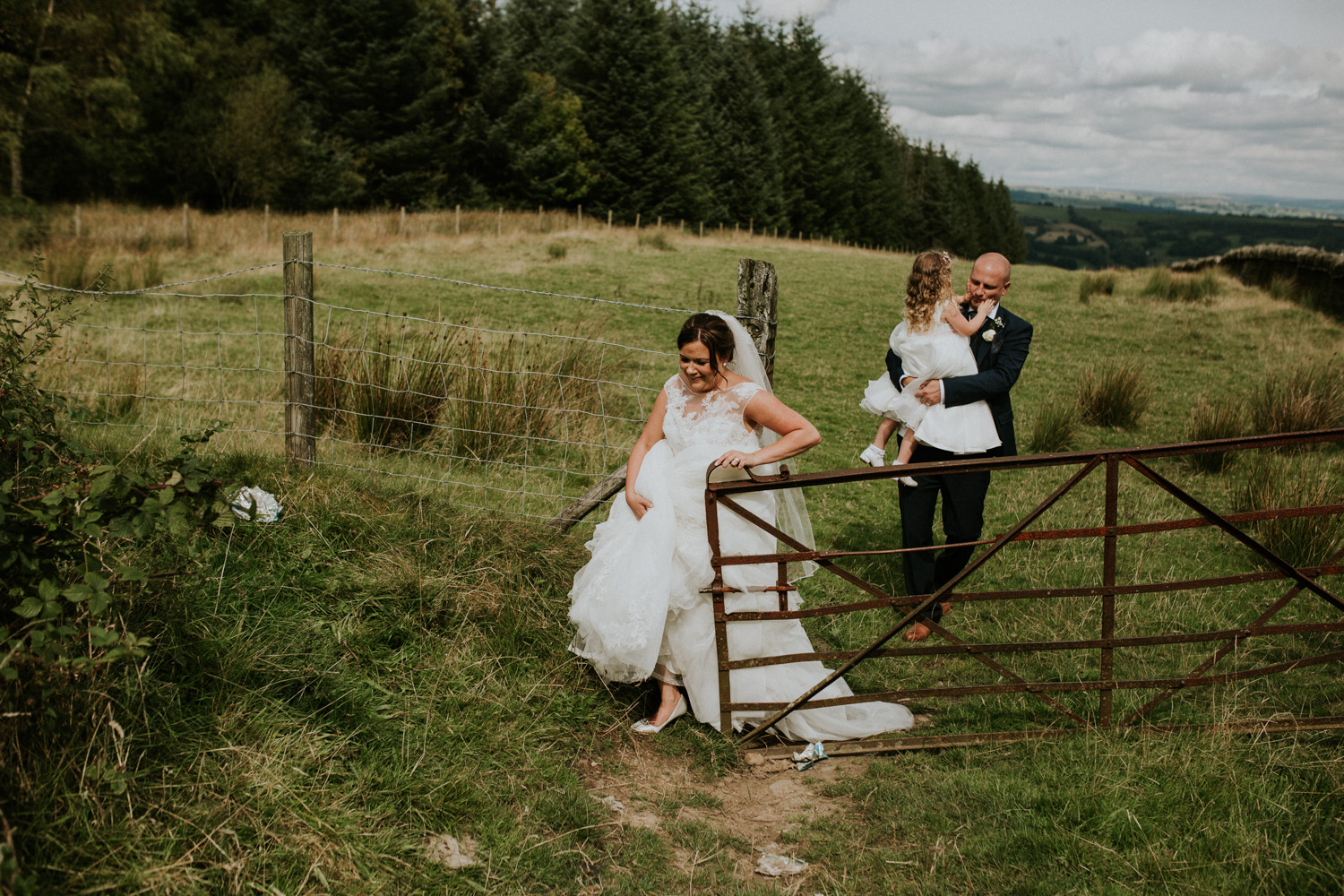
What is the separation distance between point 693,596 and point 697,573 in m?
0.10

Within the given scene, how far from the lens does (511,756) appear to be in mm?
3566

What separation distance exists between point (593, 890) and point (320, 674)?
1401 millimetres

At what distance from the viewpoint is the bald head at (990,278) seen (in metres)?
4.62

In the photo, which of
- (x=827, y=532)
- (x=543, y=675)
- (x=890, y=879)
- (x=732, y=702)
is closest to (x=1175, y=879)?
(x=890, y=879)

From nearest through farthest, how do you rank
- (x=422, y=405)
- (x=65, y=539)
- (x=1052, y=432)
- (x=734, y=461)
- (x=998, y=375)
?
1. (x=65, y=539)
2. (x=734, y=461)
3. (x=998, y=375)
4. (x=422, y=405)
5. (x=1052, y=432)

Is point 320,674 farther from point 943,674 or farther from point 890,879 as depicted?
point 943,674

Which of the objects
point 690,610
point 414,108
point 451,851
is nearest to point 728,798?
point 690,610

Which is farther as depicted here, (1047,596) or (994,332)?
(994,332)

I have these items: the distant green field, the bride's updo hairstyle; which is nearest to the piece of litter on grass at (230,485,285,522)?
the bride's updo hairstyle

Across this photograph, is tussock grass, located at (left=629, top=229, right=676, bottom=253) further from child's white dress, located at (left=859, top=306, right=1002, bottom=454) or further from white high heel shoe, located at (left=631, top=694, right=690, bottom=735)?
white high heel shoe, located at (left=631, top=694, right=690, bottom=735)

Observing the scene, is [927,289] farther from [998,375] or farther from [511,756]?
[511,756]

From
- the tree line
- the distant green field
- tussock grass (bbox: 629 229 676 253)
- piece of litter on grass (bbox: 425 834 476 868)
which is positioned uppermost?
the distant green field

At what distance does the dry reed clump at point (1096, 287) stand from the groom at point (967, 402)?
16579 millimetres

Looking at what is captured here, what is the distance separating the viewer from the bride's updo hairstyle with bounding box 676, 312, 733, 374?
3936mm
